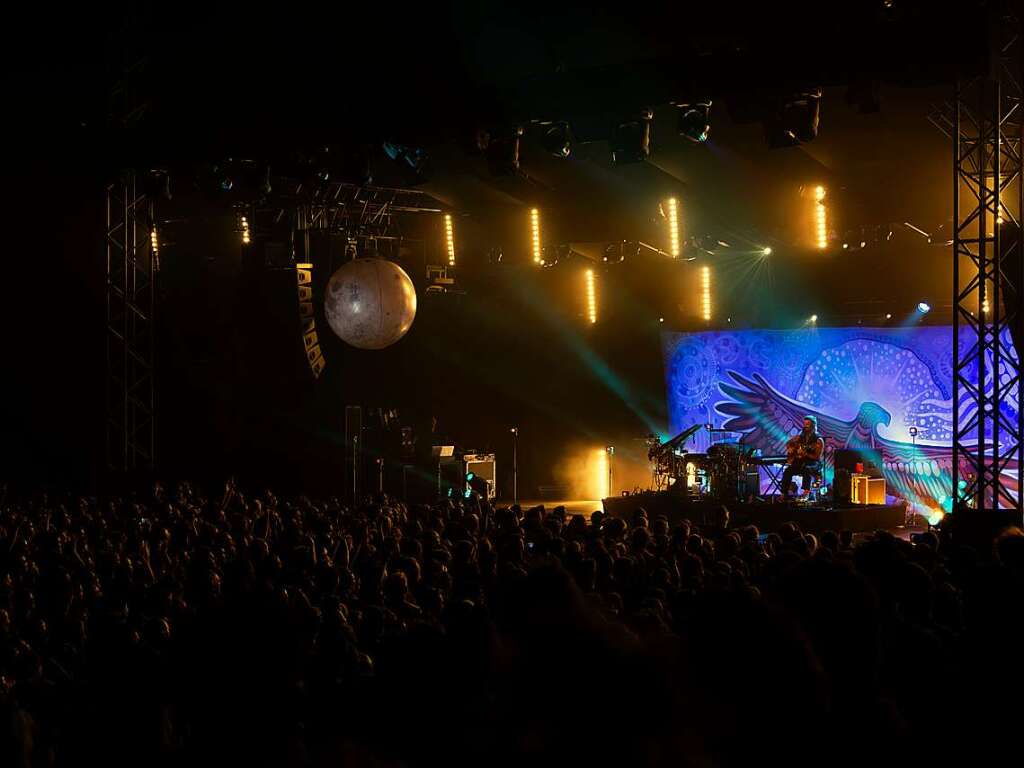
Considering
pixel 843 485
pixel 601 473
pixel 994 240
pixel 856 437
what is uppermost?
pixel 994 240

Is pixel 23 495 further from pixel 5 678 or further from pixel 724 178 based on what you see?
pixel 5 678

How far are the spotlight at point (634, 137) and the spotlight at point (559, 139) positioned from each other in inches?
18.0

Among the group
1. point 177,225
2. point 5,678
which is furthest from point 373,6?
point 5,678

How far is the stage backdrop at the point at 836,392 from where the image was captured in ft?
55.1

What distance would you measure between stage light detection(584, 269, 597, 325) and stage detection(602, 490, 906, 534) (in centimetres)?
474

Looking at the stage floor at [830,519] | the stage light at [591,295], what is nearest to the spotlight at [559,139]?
the stage floor at [830,519]

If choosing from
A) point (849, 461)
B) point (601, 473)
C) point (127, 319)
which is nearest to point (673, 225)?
point (849, 461)

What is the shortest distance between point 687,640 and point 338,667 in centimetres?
242

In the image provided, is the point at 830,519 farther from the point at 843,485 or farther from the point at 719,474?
the point at 719,474

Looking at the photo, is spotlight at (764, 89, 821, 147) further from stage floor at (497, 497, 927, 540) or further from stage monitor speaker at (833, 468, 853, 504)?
stage monitor speaker at (833, 468, 853, 504)

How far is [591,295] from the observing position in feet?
64.6

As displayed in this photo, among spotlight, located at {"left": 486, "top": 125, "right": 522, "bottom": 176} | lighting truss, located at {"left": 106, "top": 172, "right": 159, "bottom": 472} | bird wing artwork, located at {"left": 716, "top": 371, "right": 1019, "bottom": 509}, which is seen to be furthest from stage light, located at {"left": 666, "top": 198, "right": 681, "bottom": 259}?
lighting truss, located at {"left": 106, "top": 172, "right": 159, "bottom": 472}

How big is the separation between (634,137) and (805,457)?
703 cm

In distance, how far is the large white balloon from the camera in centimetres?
1280
